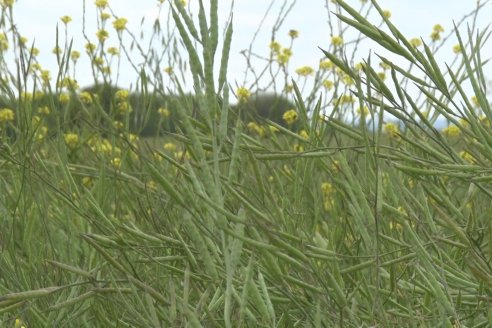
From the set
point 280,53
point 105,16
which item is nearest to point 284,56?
point 280,53

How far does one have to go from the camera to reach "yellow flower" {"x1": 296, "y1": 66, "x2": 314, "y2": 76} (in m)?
3.29

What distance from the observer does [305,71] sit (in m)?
3.31

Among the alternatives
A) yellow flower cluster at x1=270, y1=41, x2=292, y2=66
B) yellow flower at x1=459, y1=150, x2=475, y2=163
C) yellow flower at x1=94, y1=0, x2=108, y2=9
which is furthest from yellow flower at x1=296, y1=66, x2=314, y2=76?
yellow flower at x1=459, y1=150, x2=475, y2=163

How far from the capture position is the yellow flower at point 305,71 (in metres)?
3.29

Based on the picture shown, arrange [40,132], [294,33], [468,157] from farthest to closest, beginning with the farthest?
[294,33], [40,132], [468,157]

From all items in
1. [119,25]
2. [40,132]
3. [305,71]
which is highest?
[119,25]

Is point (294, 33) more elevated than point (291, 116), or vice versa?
point (294, 33)

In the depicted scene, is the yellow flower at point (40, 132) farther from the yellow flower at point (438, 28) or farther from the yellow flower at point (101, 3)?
the yellow flower at point (438, 28)

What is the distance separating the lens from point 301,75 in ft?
11.0

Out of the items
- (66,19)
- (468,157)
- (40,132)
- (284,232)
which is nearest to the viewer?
(284,232)

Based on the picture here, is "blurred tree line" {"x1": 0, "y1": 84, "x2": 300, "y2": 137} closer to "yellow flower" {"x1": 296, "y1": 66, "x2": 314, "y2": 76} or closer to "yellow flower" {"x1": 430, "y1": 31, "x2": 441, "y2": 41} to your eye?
"yellow flower" {"x1": 296, "y1": 66, "x2": 314, "y2": 76}

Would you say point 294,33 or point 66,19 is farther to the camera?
point 66,19

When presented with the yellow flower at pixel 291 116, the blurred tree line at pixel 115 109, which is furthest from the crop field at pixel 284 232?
the yellow flower at pixel 291 116

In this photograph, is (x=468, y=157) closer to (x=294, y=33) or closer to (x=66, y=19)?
(x=294, y=33)
